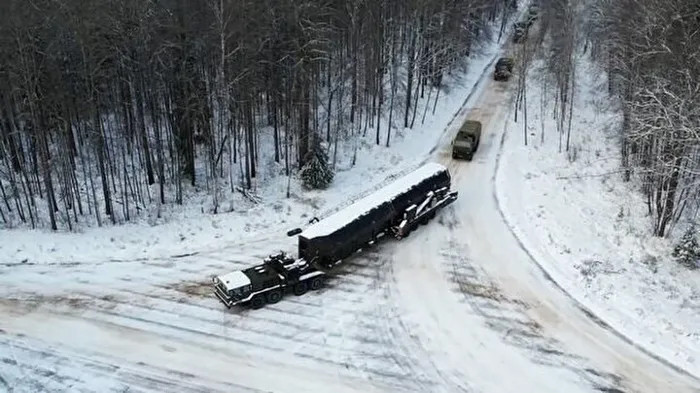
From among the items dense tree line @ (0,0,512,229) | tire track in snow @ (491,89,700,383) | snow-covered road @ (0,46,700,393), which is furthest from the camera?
dense tree line @ (0,0,512,229)

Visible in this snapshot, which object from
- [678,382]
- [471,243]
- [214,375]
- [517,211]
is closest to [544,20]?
[517,211]

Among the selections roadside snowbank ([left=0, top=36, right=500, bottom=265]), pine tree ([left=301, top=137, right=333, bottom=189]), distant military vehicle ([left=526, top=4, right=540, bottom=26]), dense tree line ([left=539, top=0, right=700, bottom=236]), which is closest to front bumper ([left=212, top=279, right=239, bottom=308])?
roadside snowbank ([left=0, top=36, right=500, bottom=265])

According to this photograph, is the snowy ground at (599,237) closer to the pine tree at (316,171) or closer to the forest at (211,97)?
the forest at (211,97)

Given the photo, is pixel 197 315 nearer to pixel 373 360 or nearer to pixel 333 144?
pixel 373 360

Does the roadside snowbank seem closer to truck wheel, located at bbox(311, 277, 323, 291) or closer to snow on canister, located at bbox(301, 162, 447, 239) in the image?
snow on canister, located at bbox(301, 162, 447, 239)

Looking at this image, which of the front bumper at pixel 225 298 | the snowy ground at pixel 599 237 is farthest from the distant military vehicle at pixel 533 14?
the front bumper at pixel 225 298
